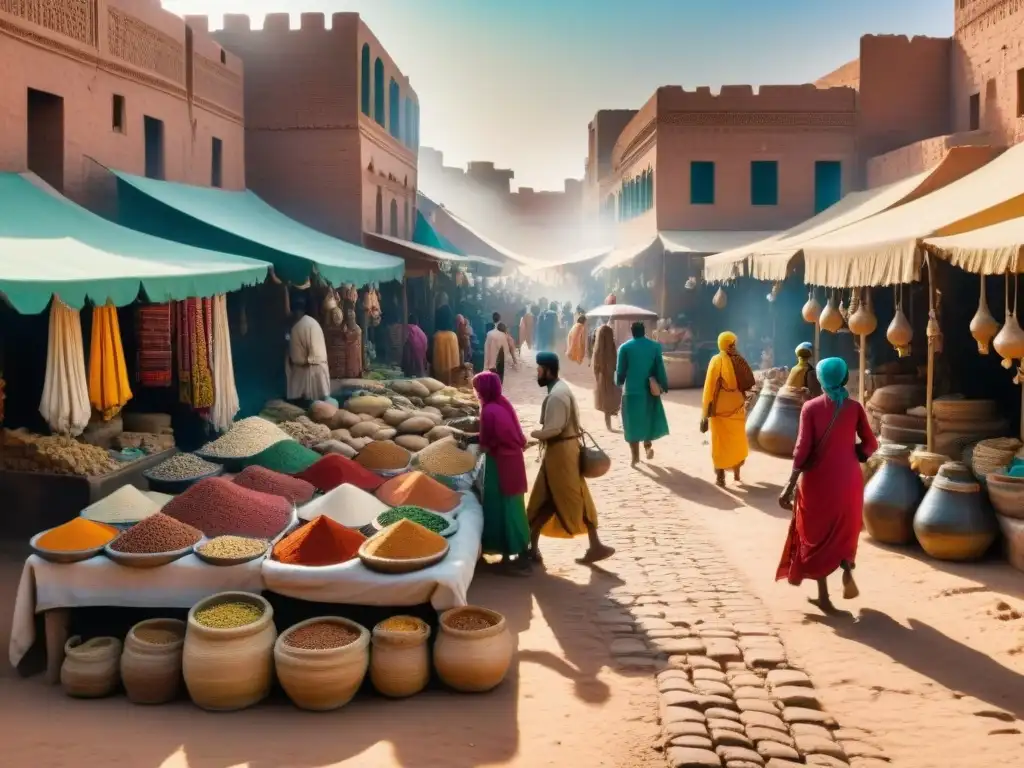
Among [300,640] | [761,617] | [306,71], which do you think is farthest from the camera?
[306,71]

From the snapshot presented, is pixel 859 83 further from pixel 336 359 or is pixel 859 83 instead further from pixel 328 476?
pixel 328 476

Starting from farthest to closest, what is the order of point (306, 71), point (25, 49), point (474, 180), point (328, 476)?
point (474, 180) → point (306, 71) → point (25, 49) → point (328, 476)

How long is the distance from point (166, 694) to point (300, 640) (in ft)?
2.22

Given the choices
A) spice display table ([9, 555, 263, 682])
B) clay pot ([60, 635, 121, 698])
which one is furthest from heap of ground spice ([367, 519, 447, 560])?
clay pot ([60, 635, 121, 698])

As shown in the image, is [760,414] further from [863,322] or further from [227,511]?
[227,511]

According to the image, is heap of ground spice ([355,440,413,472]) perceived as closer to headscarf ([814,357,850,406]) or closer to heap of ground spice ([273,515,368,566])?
heap of ground spice ([273,515,368,566])

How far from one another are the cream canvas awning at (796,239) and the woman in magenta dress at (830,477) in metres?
5.93

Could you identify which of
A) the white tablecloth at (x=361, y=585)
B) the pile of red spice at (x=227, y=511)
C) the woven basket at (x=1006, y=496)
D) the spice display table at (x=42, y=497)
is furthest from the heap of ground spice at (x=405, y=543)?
the woven basket at (x=1006, y=496)

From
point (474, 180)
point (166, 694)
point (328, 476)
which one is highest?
point (474, 180)

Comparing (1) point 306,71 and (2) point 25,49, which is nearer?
(2) point 25,49

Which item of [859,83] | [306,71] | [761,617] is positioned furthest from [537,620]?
[859,83]

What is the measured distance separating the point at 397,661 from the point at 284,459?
304 cm

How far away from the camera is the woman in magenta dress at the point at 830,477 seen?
18.3 feet

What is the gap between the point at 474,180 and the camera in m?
45.4
